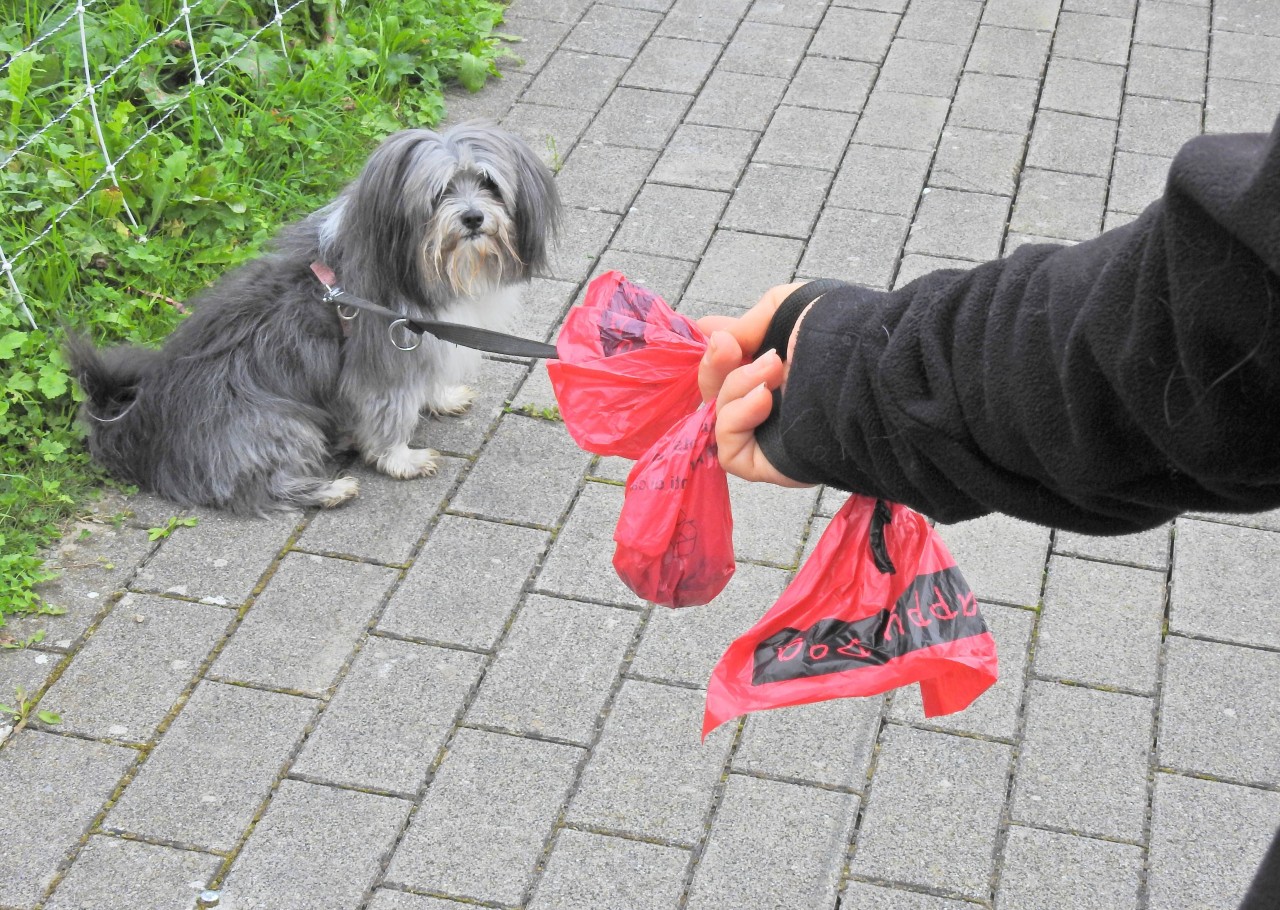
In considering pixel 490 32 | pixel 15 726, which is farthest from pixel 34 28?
pixel 15 726

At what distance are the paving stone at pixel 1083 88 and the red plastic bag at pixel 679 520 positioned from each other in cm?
402

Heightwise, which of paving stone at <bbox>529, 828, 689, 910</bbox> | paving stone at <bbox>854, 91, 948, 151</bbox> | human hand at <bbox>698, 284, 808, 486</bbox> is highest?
human hand at <bbox>698, 284, 808, 486</bbox>

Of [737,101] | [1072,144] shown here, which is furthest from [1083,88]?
[737,101]

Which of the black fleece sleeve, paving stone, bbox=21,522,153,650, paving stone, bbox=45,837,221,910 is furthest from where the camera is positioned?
paving stone, bbox=21,522,153,650

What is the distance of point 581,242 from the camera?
485 cm

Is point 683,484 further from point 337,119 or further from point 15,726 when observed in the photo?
point 337,119

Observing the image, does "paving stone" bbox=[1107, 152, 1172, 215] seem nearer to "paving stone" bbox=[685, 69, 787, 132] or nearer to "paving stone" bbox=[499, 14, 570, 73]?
"paving stone" bbox=[685, 69, 787, 132]

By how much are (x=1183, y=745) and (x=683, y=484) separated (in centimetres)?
160

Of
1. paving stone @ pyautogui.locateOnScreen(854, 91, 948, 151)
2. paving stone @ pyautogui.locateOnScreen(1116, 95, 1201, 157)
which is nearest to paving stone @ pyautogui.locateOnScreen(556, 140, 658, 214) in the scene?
paving stone @ pyautogui.locateOnScreen(854, 91, 948, 151)

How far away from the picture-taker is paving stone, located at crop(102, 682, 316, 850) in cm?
291

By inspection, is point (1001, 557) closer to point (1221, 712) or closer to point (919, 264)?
point (1221, 712)

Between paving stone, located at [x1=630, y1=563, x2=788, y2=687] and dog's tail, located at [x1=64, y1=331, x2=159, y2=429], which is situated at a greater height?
dog's tail, located at [x1=64, y1=331, x2=159, y2=429]

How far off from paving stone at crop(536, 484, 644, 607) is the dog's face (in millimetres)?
690

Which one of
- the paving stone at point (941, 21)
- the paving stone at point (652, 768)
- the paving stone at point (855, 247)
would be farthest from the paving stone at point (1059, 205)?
the paving stone at point (652, 768)
